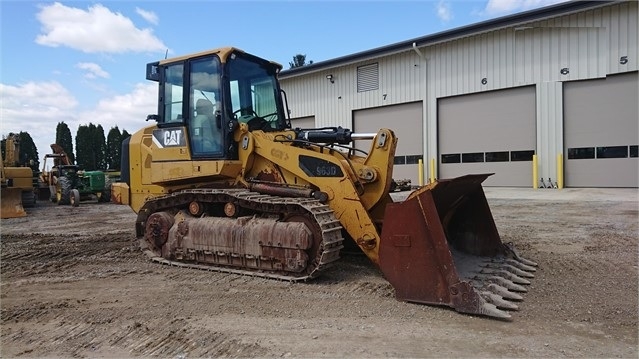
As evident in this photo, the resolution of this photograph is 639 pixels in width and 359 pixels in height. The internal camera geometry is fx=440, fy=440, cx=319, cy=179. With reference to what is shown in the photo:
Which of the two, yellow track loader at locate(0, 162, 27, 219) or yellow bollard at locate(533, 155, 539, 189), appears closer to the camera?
yellow track loader at locate(0, 162, 27, 219)

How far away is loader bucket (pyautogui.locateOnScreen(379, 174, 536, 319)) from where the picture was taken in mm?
4102

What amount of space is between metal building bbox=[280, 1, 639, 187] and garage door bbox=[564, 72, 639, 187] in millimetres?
31

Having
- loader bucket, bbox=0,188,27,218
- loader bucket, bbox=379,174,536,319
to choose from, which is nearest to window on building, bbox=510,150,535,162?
loader bucket, bbox=379,174,536,319

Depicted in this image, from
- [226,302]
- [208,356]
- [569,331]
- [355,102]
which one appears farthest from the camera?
[355,102]

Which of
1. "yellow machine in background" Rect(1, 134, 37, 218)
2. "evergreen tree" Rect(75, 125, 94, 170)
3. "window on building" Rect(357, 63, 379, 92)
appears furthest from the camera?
"evergreen tree" Rect(75, 125, 94, 170)

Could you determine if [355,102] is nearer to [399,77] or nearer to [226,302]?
[399,77]

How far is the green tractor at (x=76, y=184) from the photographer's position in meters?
18.3

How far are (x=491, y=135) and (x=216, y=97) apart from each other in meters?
13.8

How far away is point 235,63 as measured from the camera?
21.0ft

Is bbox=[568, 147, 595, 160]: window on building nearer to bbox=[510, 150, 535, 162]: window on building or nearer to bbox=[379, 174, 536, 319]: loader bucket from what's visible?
bbox=[510, 150, 535, 162]: window on building

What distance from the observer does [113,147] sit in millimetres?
34750

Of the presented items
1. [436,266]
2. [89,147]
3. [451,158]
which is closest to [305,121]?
[451,158]

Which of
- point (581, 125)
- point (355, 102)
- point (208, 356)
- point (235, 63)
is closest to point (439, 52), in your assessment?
point (355, 102)

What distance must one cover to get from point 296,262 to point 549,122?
14012mm
